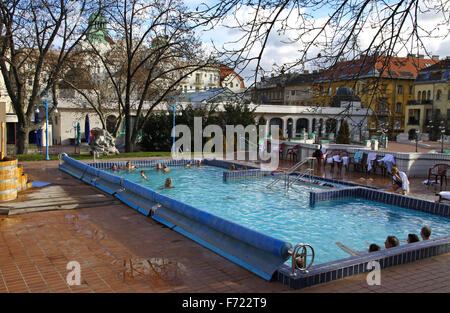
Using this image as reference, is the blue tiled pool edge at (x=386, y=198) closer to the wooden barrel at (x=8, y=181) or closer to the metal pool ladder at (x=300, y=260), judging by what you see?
the metal pool ladder at (x=300, y=260)

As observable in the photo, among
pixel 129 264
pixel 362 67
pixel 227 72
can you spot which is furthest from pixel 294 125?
pixel 129 264

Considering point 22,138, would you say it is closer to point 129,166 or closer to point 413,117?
point 129,166

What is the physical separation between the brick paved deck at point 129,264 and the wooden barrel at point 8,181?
1800 millimetres

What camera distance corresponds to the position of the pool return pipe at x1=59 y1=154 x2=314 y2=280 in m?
5.70

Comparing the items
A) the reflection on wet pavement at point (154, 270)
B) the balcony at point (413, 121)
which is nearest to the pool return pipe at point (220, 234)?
the reflection on wet pavement at point (154, 270)

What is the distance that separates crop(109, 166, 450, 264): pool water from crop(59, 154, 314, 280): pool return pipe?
1713 millimetres

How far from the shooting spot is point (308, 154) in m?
22.3

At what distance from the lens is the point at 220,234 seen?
23.2 ft

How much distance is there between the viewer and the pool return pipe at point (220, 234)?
5.70 meters

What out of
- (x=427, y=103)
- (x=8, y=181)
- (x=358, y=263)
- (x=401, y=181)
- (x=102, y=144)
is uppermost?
(x=427, y=103)

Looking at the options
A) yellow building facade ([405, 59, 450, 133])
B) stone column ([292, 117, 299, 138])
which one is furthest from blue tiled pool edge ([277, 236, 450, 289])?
yellow building facade ([405, 59, 450, 133])

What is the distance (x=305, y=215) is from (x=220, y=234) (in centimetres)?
506

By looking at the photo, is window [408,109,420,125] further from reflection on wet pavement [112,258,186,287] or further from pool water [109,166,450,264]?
reflection on wet pavement [112,258,186,287]
